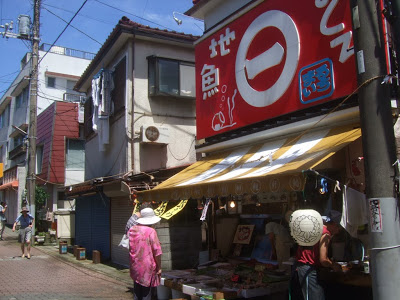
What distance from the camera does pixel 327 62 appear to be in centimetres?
708

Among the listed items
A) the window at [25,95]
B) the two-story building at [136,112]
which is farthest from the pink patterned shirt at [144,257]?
the window at [25,95]

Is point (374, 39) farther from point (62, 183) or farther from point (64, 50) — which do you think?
point (64, 50)

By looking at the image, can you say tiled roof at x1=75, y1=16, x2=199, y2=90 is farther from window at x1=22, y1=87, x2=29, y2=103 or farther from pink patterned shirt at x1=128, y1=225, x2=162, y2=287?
window at x1=22, y1=87, x2=29, y2=103

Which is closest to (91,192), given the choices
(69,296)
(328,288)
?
(69,296)

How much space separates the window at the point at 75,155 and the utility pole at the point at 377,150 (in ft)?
70.4

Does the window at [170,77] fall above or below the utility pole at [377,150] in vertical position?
above

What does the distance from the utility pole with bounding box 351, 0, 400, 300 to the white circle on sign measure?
322 centimetres

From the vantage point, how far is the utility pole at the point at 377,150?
4.13 m

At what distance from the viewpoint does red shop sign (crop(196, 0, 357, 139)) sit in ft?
22.8

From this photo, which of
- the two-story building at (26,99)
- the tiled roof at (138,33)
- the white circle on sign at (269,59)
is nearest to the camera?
the white circle on sign at (269,59)

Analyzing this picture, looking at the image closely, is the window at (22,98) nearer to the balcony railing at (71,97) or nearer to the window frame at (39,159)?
the balcony railing at (71,97)

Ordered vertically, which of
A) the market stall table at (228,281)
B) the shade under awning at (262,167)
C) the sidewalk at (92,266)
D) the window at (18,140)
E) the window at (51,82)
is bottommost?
the sidewalk at (92,266)

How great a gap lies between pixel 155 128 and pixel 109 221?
13.1 ft

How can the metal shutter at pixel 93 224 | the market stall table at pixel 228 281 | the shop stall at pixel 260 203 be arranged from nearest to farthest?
1. the shop stall at pixel 260 203
2. the market stall table at pixel 228 281
3. the metal shutter at pixel 93 224
